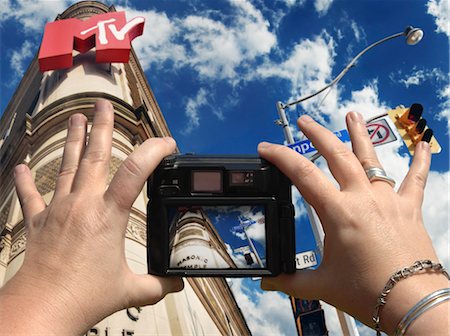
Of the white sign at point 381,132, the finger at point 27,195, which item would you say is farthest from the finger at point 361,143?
the white sign at point 381,132

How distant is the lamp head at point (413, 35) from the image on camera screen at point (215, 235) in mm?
8751

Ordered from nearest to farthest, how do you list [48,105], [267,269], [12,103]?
1. [267,269]
2. [48,105]
3. [12,103]

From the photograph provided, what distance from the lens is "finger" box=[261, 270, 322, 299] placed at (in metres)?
1.59

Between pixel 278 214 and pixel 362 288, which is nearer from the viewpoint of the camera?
pixel 362 288

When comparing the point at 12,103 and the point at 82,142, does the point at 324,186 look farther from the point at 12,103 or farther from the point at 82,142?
the point at 12,103

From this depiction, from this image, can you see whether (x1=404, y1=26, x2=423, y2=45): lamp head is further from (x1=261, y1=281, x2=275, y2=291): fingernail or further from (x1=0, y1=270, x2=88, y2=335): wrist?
(x1=0, y1=270, x2=88, y2=335): wrist

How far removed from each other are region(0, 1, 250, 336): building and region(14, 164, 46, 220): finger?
6.14 meters

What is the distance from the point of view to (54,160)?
10.9 meters

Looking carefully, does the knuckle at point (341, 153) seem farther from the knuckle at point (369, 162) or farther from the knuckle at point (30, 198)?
the knuckle at point (30, 198)

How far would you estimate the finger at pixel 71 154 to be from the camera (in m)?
1.62

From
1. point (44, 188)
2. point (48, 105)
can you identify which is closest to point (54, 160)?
point (44, 188)

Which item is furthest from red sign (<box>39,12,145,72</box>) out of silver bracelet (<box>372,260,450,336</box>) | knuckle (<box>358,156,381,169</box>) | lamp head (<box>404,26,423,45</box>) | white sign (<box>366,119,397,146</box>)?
silver bracelet (<box>372,260,450,336</box>)

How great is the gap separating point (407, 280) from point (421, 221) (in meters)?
0.32

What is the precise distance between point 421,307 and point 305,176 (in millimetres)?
573
